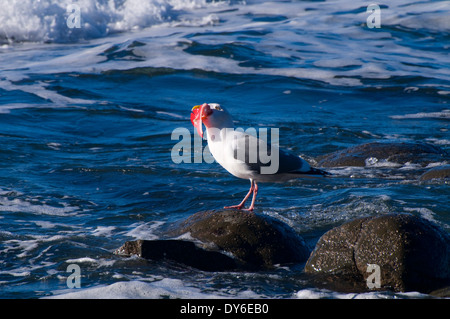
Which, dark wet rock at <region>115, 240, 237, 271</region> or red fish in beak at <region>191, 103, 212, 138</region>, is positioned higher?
red fish in beak at <region>191, 103, 212, 138</region>

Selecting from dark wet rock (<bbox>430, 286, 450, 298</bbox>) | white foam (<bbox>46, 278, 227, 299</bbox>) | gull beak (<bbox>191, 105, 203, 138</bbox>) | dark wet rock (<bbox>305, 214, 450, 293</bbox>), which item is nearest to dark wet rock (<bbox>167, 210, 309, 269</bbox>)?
dark wet rock (<bbox>305, 214, 450, 293</bbox>)

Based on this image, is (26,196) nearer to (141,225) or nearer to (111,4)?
(141,225)

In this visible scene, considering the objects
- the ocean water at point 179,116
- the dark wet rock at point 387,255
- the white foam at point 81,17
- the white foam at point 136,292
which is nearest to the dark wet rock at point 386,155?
the ocean water at point 179,116

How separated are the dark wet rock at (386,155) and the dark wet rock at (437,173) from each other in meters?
0.55

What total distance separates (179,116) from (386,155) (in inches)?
184

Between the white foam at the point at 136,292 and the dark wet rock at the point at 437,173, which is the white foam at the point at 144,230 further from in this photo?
the dark wet rock at the point at 437,173

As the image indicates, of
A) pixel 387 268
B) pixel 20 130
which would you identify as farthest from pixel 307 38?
pixel 387 268

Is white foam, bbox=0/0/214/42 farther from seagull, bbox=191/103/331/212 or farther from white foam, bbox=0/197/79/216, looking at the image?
seagull, bbox=191/103/331/212

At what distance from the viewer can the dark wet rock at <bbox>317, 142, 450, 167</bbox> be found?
383 inches

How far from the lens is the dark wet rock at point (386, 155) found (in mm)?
9727

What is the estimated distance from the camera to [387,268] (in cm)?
548

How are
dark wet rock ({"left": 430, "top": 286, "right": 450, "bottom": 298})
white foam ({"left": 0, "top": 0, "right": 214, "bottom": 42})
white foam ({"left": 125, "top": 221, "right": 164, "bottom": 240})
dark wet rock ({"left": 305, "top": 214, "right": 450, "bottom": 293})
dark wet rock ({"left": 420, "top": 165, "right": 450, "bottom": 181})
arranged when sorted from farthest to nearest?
white foam ({"left": 0, "top": 0, "right": 214, "bottom": 42}) → dark wet rock ({"left": 420, "top": 165, "right": 450, "bottom": 181}) → white foam ({"left": 125, "top": 221, "right": 164, "bottom": 240}) → dark wet rock ({"left": 305, "top": 214, "right": 450, "bottom": 293}) → dark wet rock ({"left": 430, "top": 286, "right": 450, "bottom": 298})

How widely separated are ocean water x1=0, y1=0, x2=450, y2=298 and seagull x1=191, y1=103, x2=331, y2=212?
979mm

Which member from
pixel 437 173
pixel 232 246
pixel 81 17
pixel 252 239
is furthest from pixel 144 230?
pixel 81 17
